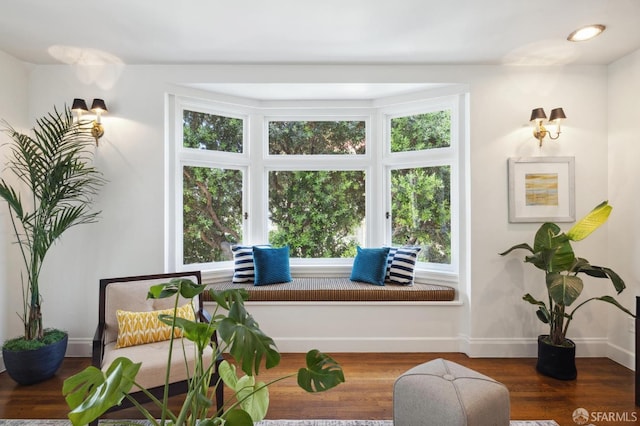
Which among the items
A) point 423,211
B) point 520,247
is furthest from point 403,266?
point 520,247

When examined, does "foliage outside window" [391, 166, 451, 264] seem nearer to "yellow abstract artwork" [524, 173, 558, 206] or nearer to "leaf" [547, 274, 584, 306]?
"yellow abstract artwork" [524, 173, 558, 206]

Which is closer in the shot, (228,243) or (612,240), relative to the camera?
(612,240)

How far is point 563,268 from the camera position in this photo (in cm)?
258

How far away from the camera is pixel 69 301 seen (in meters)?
3.04

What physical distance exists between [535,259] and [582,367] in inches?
41.2

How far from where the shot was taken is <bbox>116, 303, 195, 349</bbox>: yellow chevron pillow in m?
2.22

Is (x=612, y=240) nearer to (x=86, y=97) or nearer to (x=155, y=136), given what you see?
(x=155, y=136)

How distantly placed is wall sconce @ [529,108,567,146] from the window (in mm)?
800

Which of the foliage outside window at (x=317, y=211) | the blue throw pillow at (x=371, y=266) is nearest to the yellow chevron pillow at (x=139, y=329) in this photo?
the foliage outside window at (x=317, y=211)

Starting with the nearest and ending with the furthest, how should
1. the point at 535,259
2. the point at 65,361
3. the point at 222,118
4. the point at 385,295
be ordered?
the point at 535,259
the point at 65,361
the point at 385,295
the point at 222,118

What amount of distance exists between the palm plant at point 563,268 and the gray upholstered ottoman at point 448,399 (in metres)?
1.12

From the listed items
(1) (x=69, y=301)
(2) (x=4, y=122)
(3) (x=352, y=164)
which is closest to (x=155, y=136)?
(2) (x=4, y=122)

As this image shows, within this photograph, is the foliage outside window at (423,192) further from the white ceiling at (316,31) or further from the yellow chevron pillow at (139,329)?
the yellow chevron pillow at (139,329)

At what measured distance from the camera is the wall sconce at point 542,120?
287 cm
